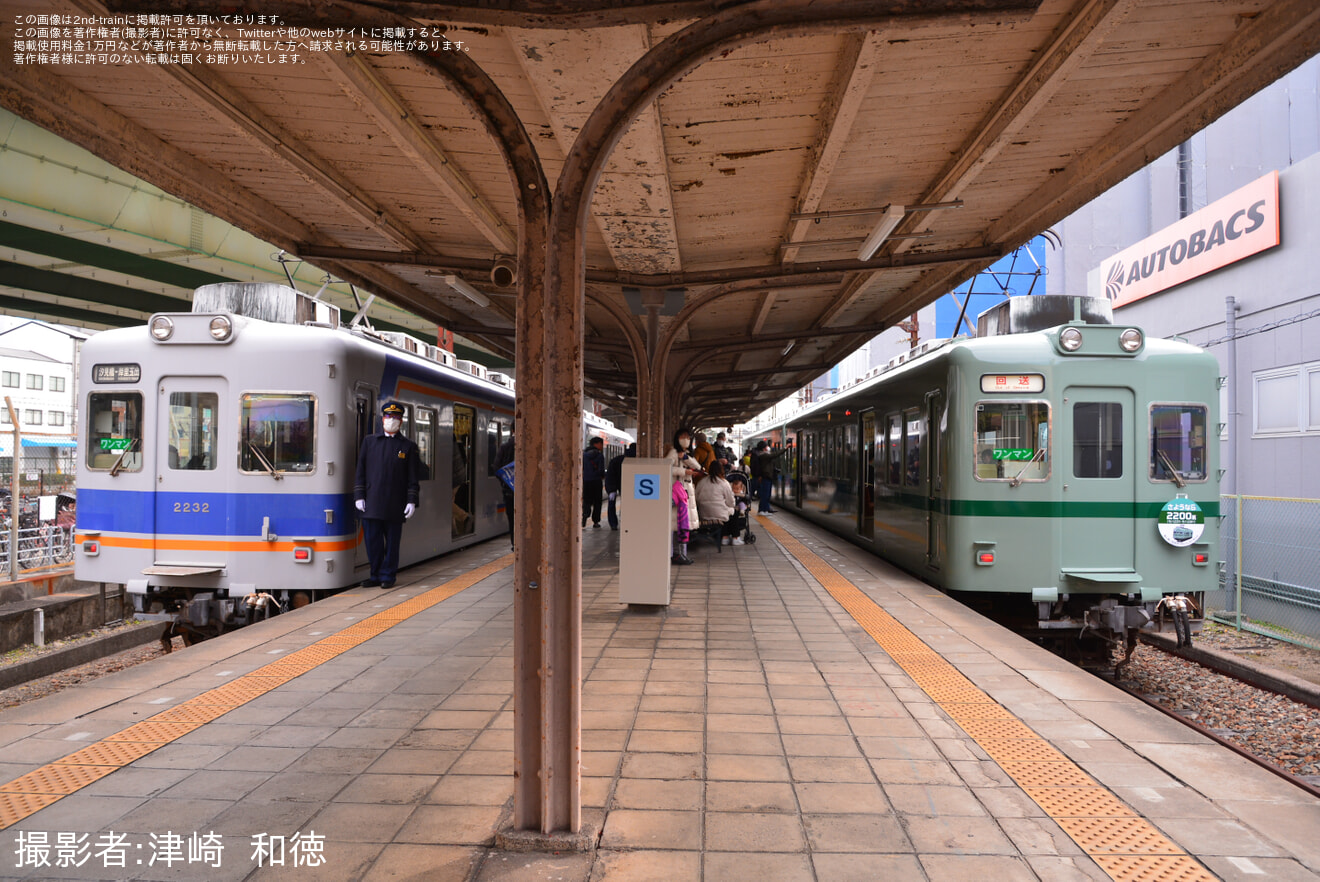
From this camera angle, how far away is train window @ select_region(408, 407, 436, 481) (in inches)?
364

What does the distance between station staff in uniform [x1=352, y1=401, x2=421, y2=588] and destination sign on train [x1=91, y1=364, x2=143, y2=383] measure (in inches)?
77.0

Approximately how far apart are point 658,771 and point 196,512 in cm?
532

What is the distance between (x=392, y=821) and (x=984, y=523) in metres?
5.67

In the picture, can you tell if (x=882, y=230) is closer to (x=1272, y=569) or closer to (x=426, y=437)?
(x=426, y=437)

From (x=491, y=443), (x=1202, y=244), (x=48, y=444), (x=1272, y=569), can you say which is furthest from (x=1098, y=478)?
(x=48, y=444)

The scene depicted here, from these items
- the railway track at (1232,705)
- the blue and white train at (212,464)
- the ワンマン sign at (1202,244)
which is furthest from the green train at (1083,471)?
the ワンマン sign at (1202,244)

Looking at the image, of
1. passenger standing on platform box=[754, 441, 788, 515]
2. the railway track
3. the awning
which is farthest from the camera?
passenger standing on platform box=[754, 441, 788, 515]

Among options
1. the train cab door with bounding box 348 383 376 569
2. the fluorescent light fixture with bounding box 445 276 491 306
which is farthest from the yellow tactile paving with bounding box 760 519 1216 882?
the fluorescent light fixture with bounding box 445 276 491 306

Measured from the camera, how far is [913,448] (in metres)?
8.86

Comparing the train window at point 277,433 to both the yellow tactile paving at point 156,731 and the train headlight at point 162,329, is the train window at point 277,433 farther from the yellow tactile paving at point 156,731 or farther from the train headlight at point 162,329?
the yellow tactile paving at point 156,731

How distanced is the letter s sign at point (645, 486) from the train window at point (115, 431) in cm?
428

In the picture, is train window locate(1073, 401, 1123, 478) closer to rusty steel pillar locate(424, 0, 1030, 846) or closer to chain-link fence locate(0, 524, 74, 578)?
rusty steel pillar locate(424, 0, 1030, 846)

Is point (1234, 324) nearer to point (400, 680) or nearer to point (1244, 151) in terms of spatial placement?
point (1244, 151)

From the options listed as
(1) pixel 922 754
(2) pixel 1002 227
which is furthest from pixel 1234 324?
(1) pixel 922 754
